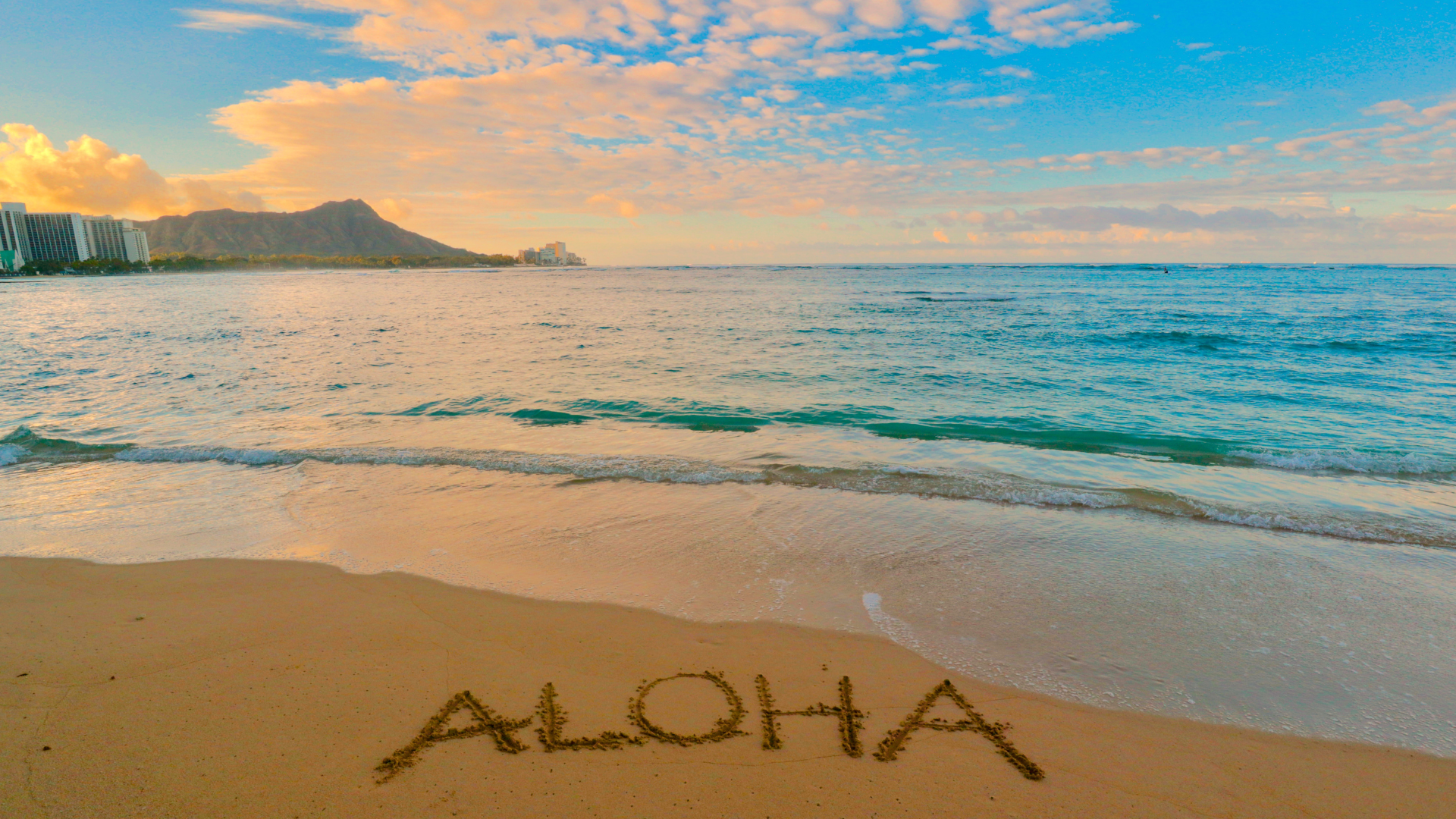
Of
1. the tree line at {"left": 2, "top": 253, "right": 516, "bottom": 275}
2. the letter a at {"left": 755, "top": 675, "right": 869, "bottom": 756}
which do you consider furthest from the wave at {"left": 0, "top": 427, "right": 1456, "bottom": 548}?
the tree line at {"left": 2, "top": 253, "right": 516, "bottom": 275}

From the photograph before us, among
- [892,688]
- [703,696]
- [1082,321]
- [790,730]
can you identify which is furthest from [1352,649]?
[1082,321]

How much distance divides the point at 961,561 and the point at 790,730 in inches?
120

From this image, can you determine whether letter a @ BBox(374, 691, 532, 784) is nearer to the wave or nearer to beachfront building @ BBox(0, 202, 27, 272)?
the wave

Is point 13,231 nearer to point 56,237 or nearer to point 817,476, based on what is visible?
point 56,237

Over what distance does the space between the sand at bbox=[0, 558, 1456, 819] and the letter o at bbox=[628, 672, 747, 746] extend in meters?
0.01

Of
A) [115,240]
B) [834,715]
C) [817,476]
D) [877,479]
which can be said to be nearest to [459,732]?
[834,715]

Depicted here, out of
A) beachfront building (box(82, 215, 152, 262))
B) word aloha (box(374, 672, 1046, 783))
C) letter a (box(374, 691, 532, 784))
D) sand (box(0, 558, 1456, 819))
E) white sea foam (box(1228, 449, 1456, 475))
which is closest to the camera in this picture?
sand (box(0, 558, 1456, 819))

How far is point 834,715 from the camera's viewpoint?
372cm

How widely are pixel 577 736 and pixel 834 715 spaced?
4.90 ft

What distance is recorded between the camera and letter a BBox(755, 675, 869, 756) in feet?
11.4

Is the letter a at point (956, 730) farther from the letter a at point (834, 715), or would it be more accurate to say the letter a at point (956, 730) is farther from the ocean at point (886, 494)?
the ocean at point (886, 494)

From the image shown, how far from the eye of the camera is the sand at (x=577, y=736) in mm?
3143

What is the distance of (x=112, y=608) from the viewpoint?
5062 millimetres

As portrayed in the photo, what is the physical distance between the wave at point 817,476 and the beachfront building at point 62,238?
7338 inches
